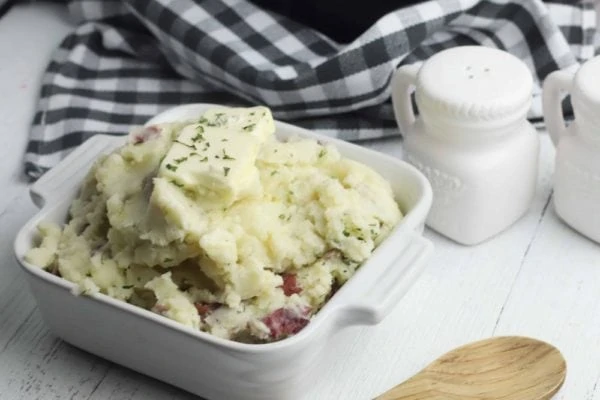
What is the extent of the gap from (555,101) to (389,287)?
382mm

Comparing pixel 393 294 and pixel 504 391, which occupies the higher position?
pixel 393 294

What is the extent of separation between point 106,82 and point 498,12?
55 centimetres

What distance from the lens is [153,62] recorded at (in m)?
1.44

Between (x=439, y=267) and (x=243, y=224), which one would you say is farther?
(x=439, y=267)

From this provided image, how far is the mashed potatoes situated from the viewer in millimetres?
877

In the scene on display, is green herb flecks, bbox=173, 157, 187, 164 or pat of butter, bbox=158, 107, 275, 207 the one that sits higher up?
green herb flecks, bbox=173, 157, 187, 164

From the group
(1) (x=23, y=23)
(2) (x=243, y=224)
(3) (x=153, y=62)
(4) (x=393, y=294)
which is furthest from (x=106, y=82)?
(4) (x=393, y=294)

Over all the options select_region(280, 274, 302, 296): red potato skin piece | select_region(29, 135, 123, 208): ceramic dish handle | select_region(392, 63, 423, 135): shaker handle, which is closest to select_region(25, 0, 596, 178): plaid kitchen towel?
select_region(392, 63, 423, 135): shaker handle

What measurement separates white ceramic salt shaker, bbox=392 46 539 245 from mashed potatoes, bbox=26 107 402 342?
0.11 m

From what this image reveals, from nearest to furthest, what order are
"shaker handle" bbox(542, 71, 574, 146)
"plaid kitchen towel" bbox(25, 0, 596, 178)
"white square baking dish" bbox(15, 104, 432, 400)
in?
"white square baking dish" bbox(15, 104, 432, 400)
"shaker handle" bbox(542, 71, 574, 146)
"plaid kitchen towel" bbox(25, 0, 596, 178)

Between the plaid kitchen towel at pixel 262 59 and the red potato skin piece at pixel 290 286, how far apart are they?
0.40 meters

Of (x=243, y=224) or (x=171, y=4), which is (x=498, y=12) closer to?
(x=171, y=4)

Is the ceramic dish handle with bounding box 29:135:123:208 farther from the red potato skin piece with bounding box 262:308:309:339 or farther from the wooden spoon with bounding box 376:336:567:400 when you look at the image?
the wooden spoon with bounding box 376:336:567:400

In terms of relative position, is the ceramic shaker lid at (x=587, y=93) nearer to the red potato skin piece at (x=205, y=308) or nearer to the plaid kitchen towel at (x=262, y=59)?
the plaid kitchen towel at (x=262, y=59)
